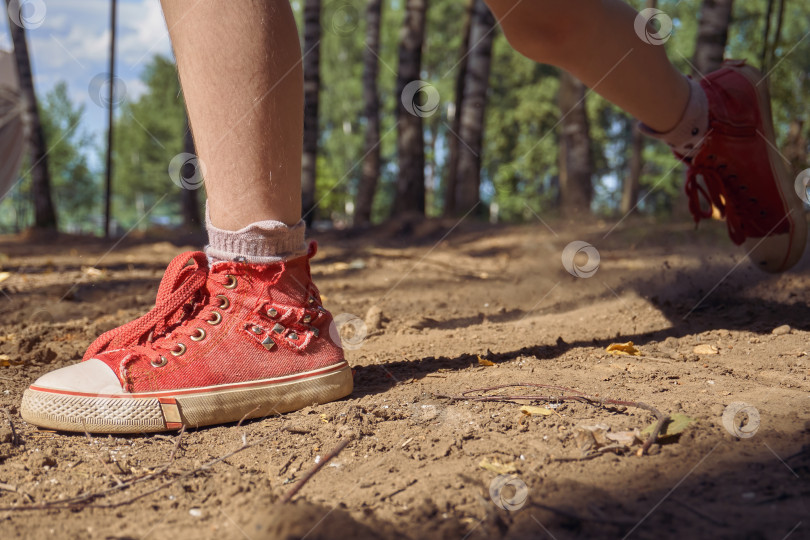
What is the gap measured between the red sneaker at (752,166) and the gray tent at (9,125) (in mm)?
9987

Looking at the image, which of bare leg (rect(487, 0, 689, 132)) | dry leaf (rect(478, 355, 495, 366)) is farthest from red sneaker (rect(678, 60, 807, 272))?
dry leaf (rect(478, 355, 495, 366))

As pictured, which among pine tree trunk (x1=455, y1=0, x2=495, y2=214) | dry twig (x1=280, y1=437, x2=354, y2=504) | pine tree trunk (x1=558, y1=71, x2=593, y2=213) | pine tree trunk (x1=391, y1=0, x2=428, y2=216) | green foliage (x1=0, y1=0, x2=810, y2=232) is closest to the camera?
dry twig (x1=280, y1=437, x2=354, y2=504)

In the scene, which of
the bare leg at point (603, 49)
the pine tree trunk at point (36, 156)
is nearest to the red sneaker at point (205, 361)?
the bare leg at point (603, 49)

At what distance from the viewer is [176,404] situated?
4.87 ft

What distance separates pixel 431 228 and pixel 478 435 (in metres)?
5.73

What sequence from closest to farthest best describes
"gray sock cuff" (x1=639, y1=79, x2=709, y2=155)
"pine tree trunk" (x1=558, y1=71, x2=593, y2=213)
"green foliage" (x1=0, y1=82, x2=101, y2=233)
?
"gray sock cuff" (x1=639, y1=79, x2=709, y2=155), "pine tree trunk" (x1=558, y1=71, x2=593, y2=213), "green foliage" (x1=0, y1=82, x2=101, y2=233)

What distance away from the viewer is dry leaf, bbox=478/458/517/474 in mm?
1126

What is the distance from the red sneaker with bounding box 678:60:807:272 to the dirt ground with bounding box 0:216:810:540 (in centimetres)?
28

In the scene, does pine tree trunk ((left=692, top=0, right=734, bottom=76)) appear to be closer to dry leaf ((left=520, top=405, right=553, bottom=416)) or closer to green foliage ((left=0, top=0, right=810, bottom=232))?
dry leaf ((left=520, top=405, right=553, bottom=416))

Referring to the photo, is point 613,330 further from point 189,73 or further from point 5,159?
point 5,159

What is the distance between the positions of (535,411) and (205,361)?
77 cm

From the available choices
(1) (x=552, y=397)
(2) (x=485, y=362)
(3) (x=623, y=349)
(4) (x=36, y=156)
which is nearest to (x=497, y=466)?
(1) (x=552, y=397)

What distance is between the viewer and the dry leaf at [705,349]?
1.88 m

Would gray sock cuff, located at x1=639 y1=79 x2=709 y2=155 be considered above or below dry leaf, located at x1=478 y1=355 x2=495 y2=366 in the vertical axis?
above
